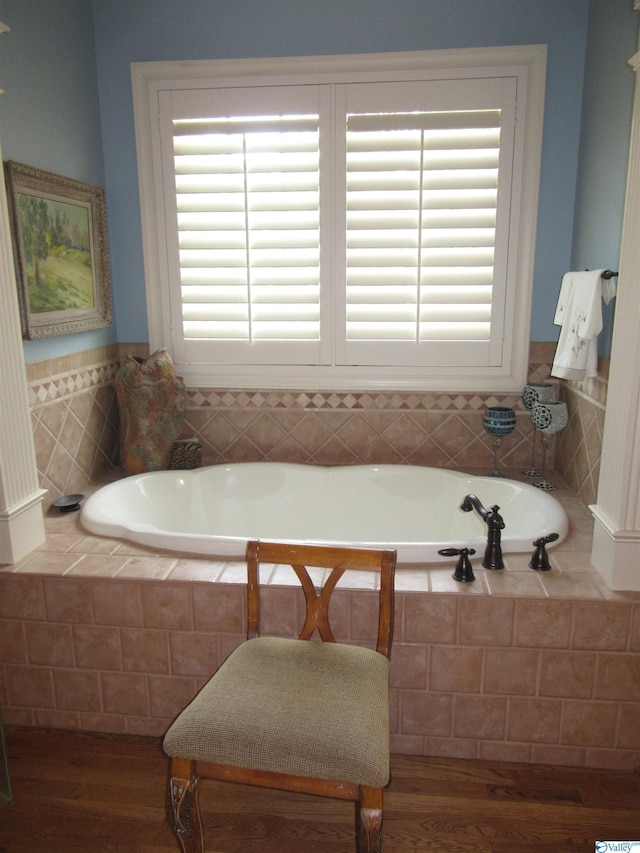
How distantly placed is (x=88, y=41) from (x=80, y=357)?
4.54 ft

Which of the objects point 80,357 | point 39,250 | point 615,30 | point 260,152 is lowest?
point 80,357

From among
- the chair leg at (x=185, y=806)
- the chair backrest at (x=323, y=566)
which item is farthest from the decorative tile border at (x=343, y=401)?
the chair leg at (x=185, y=806)

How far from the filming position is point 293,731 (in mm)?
1330

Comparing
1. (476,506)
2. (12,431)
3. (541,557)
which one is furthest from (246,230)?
(541,557)

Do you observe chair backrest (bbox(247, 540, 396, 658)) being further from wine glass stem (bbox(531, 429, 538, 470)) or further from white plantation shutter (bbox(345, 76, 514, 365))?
wine glass stem (bbox(531, 429, 538, 470))

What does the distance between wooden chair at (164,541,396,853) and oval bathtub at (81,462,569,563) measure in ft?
3.68

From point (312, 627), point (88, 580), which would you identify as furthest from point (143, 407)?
point (312, 627)

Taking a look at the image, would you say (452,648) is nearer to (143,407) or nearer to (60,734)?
(60,734)

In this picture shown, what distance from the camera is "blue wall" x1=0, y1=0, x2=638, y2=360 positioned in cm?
233

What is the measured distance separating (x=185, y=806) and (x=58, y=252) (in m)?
2.04

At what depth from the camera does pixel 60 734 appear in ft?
6.60

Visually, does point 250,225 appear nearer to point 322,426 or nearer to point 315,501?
point 322,426

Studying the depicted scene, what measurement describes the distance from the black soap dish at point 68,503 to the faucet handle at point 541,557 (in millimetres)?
1700

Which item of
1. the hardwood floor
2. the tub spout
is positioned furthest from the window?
the hardwood floor
